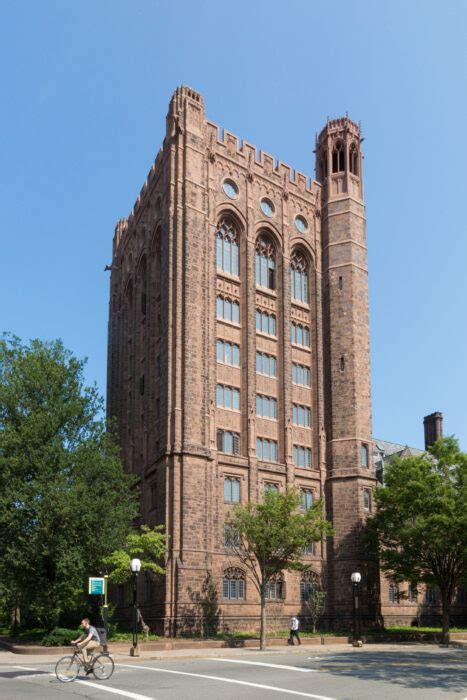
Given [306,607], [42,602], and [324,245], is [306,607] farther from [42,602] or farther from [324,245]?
[324,245]

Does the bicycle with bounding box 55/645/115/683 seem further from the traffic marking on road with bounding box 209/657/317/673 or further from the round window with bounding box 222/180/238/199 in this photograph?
the round window with bounding box 222/180/238/199

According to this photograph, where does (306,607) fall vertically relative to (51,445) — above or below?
below

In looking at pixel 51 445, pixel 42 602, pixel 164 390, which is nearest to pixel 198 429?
pixel 164 390

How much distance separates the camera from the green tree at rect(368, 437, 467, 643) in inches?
1758

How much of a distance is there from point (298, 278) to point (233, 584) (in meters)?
22.9

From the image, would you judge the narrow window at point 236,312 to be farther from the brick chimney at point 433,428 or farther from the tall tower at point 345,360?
the brick chimney at point 433,428

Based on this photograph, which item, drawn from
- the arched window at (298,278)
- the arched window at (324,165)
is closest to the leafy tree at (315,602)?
the arched window at (298,278)

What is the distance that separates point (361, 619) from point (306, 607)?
3526 millimetres

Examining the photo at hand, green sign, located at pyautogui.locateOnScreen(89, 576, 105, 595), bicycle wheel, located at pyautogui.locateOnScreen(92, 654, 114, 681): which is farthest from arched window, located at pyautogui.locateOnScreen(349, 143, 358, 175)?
bicycle wheel, located at pyautogui.locateOnScreen(92, 654, 114, 681)

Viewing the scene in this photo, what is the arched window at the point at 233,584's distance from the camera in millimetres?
47344

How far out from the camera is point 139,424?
193 feet

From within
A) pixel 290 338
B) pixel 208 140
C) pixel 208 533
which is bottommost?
pixel 208 533

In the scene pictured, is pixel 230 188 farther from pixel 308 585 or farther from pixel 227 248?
pixel 308 585

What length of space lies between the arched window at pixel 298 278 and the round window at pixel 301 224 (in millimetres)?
1867
